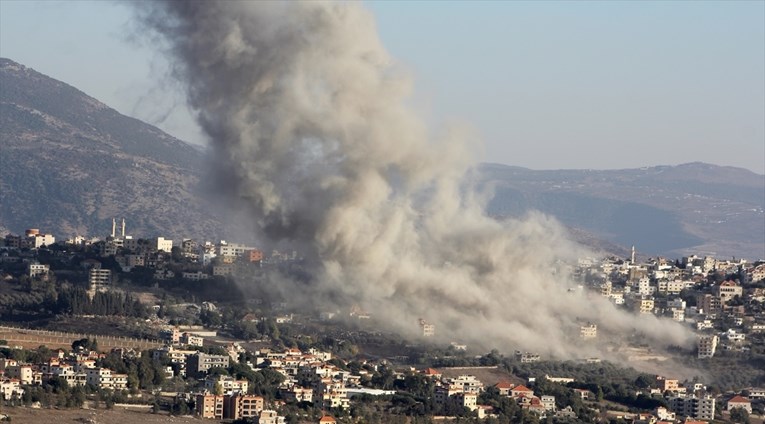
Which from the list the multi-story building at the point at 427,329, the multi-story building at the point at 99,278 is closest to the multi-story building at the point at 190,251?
the multi-story building at the point at 99,278

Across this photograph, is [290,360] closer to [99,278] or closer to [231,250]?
[99,278]

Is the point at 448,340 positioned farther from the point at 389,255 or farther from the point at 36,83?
the point at 36,83

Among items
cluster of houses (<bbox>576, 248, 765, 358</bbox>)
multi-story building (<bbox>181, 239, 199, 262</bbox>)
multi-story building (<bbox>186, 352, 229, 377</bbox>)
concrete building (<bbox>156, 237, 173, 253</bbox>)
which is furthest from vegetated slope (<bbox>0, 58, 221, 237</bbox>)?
multi-story building (<bbox>186, 352, 229, 377</bbox>)

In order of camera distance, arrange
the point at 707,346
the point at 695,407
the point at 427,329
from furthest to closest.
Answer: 1. the point at 707,346
2. the point at 427,329
3. the point at 695,407

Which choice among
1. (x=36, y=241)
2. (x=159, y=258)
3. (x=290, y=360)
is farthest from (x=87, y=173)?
(x=290, y=360)

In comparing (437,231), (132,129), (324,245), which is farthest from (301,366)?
(132,129)

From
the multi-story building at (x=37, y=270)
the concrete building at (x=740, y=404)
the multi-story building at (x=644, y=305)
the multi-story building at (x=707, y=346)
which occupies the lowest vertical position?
the concrete building at (x=740, y=404)

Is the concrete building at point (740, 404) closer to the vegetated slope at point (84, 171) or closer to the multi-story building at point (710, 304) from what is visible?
the multi-story building at point (710, 304)
